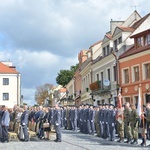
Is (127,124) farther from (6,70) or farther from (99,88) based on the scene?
(6,70)

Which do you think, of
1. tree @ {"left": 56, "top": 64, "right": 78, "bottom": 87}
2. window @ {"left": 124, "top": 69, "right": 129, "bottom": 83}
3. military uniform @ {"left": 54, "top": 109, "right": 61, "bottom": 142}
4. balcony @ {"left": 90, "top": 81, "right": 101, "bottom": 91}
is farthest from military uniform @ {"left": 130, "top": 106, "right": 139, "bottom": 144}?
tree @ {"left": 56, "top": 64, "right": 78, "bottom": 87}

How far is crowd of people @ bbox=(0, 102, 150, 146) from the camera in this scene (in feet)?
51.4

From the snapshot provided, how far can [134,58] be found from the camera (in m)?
30.1

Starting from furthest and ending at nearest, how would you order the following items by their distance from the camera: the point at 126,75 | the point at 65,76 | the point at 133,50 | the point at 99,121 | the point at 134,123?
1. the point at 65,76
2. the point at 126,75
3. the point at 133,50
4. the point at 99,121
5. the point at 134,123

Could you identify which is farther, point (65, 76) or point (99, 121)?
point (65, 76)

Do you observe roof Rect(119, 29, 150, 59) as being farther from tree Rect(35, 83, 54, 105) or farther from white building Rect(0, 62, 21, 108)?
tree Rect(35, 83, 54, 105)

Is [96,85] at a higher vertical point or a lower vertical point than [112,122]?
higher

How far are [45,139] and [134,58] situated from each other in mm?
14215

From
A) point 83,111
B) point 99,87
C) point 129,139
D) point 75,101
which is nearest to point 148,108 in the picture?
point 129,139

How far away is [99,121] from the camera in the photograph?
18.8m

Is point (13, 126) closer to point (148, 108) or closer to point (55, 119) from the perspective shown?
point (55, 119)

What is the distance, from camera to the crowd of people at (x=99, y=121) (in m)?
15.7

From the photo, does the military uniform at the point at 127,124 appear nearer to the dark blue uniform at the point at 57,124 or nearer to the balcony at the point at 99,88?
the dark blue uniform at the point at 57,124

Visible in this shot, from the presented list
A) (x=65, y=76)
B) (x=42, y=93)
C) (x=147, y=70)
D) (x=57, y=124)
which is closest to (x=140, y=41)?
(x=147, y=70)
